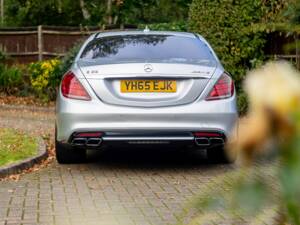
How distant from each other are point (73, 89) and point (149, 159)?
163 centimetres

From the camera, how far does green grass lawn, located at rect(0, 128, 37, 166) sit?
770 cm

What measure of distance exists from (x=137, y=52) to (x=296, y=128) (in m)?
6.54

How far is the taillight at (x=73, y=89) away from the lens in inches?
269

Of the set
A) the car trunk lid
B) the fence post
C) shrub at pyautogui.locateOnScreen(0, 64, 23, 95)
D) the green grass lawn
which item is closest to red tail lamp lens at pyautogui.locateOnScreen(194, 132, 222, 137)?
the car trunk lid

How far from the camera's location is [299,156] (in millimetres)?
748

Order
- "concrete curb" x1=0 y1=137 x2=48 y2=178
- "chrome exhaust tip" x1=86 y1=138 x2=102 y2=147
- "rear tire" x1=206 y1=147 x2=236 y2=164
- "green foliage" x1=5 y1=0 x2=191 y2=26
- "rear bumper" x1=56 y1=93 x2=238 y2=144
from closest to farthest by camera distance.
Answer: "rear bumper" x1=56 y1=93 x2=238 y2=144
"chrome exhaust tip" x1=86 y1=138 x2=102 y2=147
"concrete curb" x1=0 y1=137 x2=48 y2=178
"rear tire" x1=206 y1=147 x2=236 y2=164
"green foliage" x1=5 y1=0 x2=191 y2=26

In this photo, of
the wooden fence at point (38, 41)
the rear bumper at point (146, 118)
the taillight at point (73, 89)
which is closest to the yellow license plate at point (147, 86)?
the rear bumper at point (146, 118)

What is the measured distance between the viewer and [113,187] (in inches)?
252

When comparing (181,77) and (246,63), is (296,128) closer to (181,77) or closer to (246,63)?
(181,77)

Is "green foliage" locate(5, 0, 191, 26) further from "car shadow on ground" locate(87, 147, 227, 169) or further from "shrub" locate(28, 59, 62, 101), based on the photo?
"car shadow on ground" locate(87, 147, 227, 169)

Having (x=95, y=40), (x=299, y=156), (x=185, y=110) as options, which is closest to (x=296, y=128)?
(x=299, y=156)

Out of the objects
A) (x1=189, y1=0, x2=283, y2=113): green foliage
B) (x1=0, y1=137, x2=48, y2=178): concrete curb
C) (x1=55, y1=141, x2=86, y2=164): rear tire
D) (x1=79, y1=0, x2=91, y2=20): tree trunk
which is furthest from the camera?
(x1=79, y1=0, x2=91, y2=20): tree trunk

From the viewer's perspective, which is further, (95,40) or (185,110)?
(95,40)

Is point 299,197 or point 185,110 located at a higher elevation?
point 299,197
